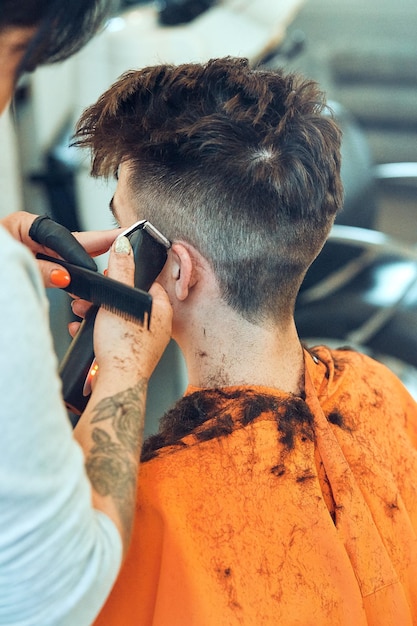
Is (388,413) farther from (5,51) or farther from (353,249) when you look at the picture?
(353,249)

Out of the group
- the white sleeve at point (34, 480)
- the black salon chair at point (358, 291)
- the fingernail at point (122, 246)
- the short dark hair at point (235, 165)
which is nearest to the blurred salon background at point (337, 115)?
the black salon chair at point (358, 291)

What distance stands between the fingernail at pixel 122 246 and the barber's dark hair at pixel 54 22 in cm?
31

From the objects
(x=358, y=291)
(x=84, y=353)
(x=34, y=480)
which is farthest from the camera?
(x=358, y=291)

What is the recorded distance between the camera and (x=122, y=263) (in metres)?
1.10

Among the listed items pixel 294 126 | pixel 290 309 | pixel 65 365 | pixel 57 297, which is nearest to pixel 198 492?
pixel 65 365

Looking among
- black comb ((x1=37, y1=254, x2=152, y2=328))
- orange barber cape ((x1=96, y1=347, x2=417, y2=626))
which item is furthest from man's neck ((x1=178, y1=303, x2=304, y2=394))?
black comb ((x1=37, y1=254, x2=152, y2=328))

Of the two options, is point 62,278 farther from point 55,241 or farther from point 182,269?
point 182,269

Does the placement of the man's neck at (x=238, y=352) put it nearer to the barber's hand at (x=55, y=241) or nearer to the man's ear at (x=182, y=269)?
the man's ear at (x=182, y=269)

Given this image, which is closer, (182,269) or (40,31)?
(40,31)

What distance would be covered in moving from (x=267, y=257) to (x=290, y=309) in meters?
0.14

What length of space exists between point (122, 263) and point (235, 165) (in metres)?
0.32

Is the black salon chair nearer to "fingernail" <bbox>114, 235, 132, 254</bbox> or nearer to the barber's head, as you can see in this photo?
"fingernail" <bbox>114, 235, 132, 254</bbox>

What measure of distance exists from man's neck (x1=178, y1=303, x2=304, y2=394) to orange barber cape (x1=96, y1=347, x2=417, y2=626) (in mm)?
32

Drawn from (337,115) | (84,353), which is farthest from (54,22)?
(337,115)
